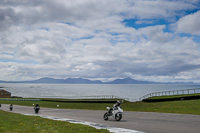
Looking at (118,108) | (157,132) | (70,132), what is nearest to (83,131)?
(70,132)

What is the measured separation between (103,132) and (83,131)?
1.08 meters

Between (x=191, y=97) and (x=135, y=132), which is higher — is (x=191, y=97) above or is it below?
above

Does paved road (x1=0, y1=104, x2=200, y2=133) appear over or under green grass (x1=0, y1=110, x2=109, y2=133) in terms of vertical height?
over

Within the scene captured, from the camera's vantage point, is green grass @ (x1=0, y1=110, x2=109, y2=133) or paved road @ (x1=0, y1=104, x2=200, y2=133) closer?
green grass @ (x1=0, y1=110, x2=109, y2=133)

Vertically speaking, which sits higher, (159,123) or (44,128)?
(159,123)

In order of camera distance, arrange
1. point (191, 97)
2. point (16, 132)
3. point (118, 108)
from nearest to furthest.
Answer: point (16, 132) → point (118, 108) → point (191, 97)

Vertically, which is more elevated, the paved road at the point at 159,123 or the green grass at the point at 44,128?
the paved road at the point at 159,123

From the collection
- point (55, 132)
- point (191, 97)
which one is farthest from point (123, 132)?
point (191, 97)

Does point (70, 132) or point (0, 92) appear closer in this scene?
point (70, 132)

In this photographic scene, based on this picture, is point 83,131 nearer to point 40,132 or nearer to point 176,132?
point 40,132

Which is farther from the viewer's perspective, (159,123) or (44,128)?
(159,123)

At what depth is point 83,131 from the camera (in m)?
11.8

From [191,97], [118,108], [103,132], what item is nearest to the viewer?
[103,132]

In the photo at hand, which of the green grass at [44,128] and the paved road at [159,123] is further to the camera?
the paved road at [159,123]
